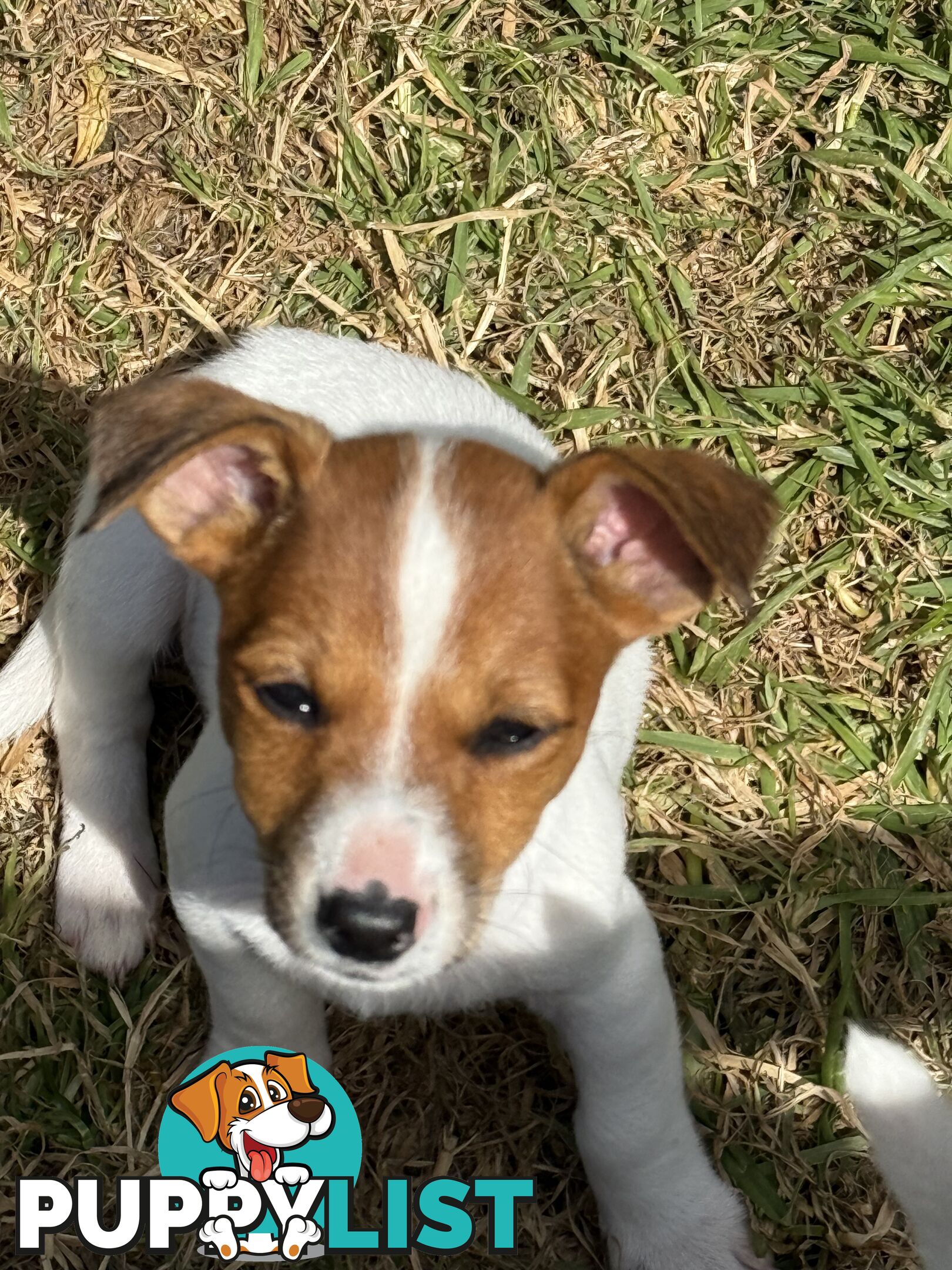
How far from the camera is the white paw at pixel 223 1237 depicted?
4238 mm

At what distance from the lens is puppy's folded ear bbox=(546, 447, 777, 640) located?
2.88 meters

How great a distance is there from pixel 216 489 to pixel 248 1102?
2.03m

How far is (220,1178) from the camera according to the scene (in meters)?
4.13

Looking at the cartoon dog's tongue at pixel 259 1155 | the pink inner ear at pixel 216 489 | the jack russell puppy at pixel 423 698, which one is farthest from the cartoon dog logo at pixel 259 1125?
the pink inner ear at pixel 216 489

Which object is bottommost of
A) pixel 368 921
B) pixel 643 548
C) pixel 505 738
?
pixel 368 921

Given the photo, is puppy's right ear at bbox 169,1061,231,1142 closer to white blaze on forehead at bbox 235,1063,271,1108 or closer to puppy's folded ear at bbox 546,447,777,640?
white blaze on forehead at bbox 235,1063,271,1108

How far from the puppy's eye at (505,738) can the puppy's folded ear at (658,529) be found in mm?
439

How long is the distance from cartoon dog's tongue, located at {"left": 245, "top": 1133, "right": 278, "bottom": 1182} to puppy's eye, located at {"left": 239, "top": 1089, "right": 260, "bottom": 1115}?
0.11m

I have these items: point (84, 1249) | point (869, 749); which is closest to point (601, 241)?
point (869, 749)

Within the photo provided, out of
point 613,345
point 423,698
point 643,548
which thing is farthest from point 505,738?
point 613,345

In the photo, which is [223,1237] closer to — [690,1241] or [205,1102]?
[205,1102]

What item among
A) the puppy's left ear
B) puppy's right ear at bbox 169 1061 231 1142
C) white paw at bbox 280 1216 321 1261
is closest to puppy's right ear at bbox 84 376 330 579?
the puppy's left ear

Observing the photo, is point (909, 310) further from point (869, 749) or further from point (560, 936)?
point (560, 936)

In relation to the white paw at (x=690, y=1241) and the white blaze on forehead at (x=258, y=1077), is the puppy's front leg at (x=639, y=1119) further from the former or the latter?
the white blaze on forehead at (x=258, y=1077)
